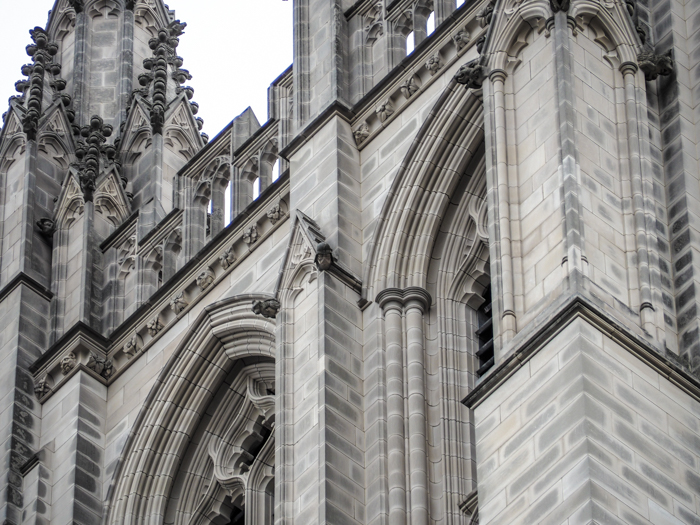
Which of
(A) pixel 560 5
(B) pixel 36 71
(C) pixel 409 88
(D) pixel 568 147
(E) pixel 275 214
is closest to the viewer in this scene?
(D) pixel 568 147

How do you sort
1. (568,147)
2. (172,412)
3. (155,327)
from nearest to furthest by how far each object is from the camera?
(568,147), (172,412), (155,327)

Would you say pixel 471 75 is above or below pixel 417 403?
above

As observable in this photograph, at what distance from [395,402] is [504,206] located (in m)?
2.68

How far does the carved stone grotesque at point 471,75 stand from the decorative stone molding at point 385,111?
2.15 metres

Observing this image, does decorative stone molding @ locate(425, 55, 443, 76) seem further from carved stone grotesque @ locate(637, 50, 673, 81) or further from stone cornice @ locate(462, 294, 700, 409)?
stone cornice @ locate(462, 294, 700, 409)

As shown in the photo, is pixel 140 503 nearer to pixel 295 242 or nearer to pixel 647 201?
pixel 295 242

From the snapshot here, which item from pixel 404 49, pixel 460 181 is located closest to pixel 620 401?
pixel 460 181

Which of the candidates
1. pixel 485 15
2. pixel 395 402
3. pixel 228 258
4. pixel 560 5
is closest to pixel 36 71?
pixel 228 258

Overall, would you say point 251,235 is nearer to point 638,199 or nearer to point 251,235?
point 251,235

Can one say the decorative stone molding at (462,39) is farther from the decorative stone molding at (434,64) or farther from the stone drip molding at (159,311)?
the stone drip molding at (159,311)

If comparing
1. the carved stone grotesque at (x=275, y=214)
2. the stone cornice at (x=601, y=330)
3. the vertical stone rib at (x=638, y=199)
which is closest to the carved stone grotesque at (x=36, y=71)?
the carved stone grotesque at (x=275, y=214)

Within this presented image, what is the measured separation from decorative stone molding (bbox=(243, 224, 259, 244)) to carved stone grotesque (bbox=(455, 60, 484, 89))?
4254 mm

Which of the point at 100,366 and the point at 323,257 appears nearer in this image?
the point at 323,257

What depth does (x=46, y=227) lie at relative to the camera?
32312mm
